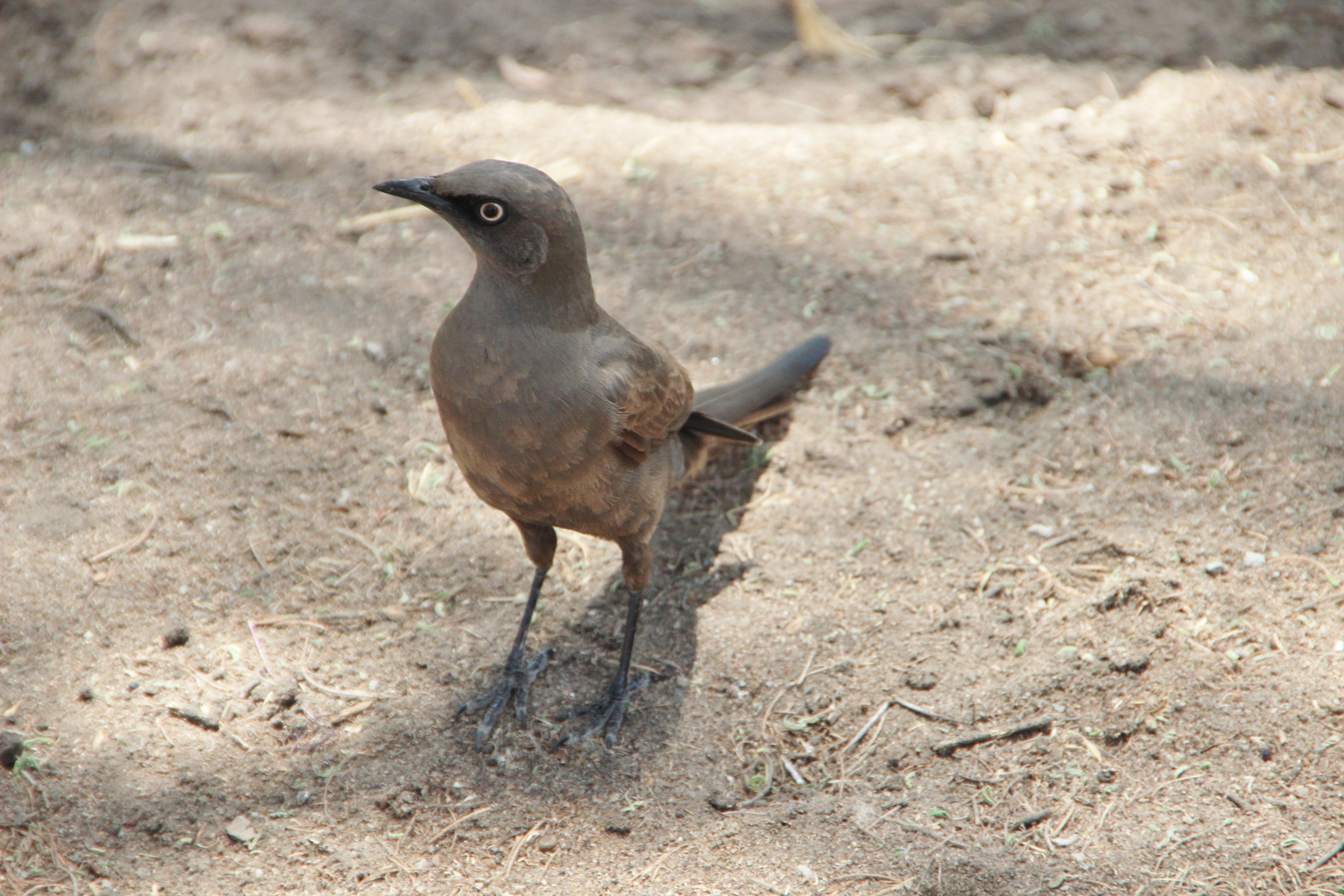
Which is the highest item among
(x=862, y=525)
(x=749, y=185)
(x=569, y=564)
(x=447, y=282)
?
(x=749, y=185)

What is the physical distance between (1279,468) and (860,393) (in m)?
1.83

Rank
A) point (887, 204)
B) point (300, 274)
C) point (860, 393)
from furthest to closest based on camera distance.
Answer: point (887, 204), point (300, 274), point (860, 393)

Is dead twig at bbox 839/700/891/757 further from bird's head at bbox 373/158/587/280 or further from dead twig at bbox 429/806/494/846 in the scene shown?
bird's head at bbox 373/158/587/280

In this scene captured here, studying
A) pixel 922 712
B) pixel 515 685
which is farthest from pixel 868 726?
pixel 515 685

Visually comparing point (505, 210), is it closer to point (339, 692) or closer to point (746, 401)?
point (746, 401)

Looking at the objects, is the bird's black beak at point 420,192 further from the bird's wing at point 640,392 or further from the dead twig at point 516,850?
the dead twig at point 516,850

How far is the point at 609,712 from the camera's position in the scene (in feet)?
13.3

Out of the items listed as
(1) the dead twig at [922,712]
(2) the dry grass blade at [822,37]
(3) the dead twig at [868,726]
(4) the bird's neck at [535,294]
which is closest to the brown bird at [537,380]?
(4) the bird's neck at [535,294]

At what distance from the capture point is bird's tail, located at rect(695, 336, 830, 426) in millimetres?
4758

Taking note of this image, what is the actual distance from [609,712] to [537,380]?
1317 millimetres

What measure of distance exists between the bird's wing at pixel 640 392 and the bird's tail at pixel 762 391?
1.32 ft

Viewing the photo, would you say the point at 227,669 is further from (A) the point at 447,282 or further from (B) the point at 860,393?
(B) the point at 860,393

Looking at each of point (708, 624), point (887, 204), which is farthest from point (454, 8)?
point (708, 624)

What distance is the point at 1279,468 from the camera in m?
4.61
